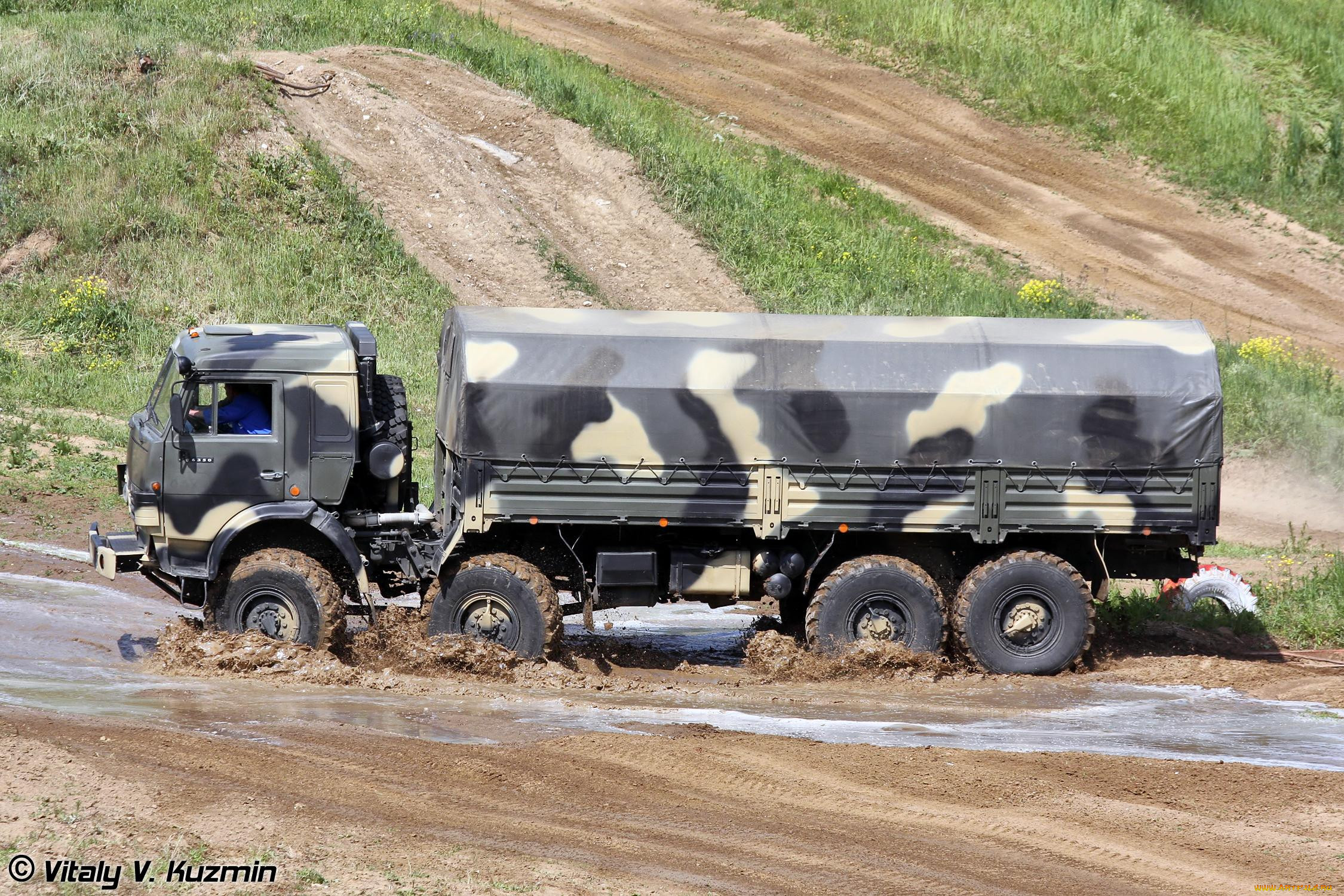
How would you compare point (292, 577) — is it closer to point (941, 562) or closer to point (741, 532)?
point (741, 532)

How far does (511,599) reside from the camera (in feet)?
38.4

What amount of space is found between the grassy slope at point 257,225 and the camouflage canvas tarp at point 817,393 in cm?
929

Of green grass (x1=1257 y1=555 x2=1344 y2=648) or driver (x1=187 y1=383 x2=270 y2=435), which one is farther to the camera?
green grass (x1=1257 y1=555 x2=1344 y2=648)

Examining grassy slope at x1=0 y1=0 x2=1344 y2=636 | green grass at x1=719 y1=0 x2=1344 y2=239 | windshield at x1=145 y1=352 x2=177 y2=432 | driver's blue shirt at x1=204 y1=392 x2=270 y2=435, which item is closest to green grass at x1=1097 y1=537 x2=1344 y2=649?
grassy slope at x1=0 y1=0 x2=1344 y2=636

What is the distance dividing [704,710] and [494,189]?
708 inches

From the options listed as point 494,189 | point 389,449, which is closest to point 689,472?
point 389,449

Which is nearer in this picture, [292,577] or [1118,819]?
[1118,819]

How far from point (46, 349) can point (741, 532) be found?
1443cm

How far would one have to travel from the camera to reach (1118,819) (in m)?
8.50

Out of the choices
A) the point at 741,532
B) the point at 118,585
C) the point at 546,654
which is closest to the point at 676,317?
the point at 741,532

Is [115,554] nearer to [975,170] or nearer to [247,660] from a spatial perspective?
[247,660]

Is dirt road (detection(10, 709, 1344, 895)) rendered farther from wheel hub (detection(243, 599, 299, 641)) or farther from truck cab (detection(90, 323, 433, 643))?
truck cab (detection(90, 323, 433, 643))

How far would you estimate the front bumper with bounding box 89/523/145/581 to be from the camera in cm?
1145

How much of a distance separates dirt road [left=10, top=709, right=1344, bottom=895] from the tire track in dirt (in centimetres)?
1567
